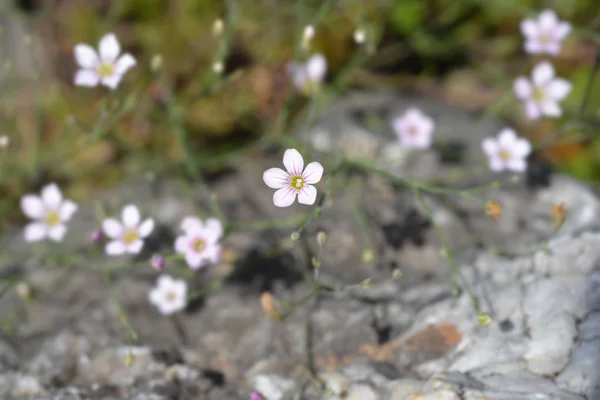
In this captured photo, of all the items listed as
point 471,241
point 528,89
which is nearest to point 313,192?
point 471,241

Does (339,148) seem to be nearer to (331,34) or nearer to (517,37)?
(331,34)

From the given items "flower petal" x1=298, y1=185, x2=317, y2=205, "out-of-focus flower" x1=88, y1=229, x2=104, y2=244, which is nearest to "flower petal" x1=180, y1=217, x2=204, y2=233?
"out-of-focus flower" x1=88, y1=229, x2=104, y2=244

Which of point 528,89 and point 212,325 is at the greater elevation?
point 528,89

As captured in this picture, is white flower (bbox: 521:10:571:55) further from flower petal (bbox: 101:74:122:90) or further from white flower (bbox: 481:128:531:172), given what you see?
flower petal (bbox: 101:74:122:90)

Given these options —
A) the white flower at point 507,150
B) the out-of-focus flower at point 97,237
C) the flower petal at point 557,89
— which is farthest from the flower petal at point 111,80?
the flower petal at point 557,89

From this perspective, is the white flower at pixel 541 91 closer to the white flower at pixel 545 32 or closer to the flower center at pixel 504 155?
the white flower at pixel 545 32

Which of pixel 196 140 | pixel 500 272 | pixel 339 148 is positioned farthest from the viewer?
pixel 196 140
